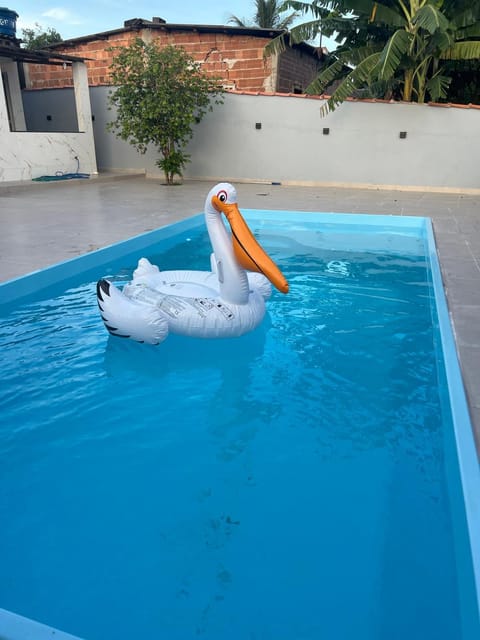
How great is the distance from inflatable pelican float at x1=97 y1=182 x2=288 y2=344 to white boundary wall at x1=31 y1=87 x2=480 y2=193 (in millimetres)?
11548

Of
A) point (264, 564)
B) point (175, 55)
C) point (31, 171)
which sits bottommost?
point (264, 564)

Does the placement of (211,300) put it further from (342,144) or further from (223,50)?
(223,50)

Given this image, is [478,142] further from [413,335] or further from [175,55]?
[413,335]

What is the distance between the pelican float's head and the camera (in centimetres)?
319

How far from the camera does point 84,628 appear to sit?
5.82ft

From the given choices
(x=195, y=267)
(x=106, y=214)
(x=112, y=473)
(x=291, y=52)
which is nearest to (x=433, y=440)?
(x=112, y=473)

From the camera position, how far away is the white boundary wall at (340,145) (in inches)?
526

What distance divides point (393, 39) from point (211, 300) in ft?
33.2

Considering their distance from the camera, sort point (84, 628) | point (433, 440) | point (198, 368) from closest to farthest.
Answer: point (84, 628)
point (433, 440)
point (198, 368)

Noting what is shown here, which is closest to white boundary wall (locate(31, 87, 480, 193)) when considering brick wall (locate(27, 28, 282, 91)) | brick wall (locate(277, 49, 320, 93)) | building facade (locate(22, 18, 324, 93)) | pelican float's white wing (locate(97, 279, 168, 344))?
building facade (locate(22, 18, 324, 93))

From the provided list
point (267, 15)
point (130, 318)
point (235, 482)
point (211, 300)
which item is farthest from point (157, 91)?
point (267, 15)

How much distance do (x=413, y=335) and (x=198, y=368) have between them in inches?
75.7

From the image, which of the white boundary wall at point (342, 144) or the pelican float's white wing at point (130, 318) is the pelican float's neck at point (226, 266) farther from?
the white boundary wall at point (342, 144)

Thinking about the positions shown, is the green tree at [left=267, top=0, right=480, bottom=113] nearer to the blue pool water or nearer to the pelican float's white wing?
the blue pool water
